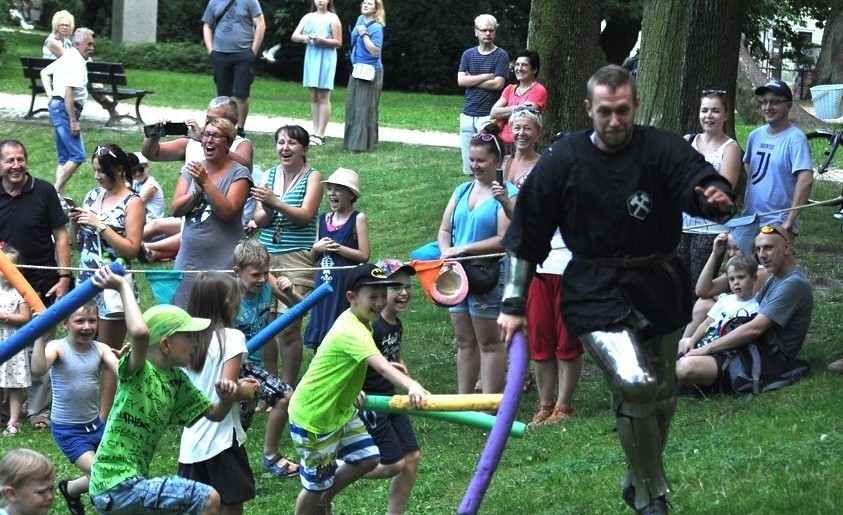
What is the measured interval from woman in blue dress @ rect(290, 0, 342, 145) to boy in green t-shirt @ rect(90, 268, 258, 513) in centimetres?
1213

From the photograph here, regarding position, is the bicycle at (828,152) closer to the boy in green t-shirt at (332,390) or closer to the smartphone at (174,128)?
the smartphone at (174,128)

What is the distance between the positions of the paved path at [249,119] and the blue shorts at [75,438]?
12.0 m

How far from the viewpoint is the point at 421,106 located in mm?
28031

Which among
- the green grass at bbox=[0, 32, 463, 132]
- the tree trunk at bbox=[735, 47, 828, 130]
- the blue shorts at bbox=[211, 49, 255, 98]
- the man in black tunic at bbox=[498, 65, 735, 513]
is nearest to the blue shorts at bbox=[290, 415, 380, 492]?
the man in black tunic at bbox=[498, 65, 735, 513]

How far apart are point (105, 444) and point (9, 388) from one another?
431cm

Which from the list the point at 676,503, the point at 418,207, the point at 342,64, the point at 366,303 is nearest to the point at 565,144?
the point at 366,303

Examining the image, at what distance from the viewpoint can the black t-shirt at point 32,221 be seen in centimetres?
947

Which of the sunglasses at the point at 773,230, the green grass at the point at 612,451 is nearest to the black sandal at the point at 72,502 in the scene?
the green grass at the point at 612,451

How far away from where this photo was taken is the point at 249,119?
74.0ft

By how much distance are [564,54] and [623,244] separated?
8.09 meters

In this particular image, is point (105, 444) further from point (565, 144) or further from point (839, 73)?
point (839, 73)

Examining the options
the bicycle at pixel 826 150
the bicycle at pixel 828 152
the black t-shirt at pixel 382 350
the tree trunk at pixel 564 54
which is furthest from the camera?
the bicycle at pixel 826 150

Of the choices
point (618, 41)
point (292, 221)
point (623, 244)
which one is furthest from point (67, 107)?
point (618, 41)

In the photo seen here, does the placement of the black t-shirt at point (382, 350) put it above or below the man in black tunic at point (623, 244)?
below
